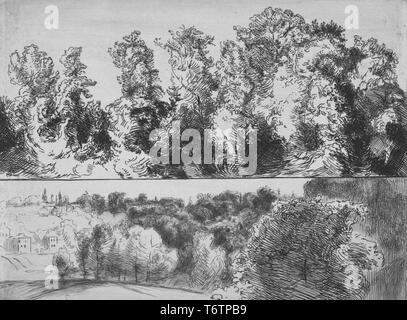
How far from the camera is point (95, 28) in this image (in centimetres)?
335

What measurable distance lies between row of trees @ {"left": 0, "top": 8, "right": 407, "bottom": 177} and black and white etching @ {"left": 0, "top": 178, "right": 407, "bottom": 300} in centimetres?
17

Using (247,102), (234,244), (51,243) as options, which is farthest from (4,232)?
(247,102)

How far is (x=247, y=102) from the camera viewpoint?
3.35 metres

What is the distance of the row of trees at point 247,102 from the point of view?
3.33m

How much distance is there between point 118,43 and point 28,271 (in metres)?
1.58

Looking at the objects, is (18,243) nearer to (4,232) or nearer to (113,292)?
(4,232)

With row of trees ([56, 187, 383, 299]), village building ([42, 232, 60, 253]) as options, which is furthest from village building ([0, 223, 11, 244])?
row of trees ([56, 187, 383, 299])

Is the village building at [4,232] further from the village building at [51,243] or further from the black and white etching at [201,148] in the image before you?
the village building at [51,243]

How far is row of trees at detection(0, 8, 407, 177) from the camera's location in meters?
3.33

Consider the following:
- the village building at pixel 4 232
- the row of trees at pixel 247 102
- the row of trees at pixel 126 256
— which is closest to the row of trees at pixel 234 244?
the row of trees at pixel 126 256

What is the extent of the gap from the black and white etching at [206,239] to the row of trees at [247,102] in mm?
167

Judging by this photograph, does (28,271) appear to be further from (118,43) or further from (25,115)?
(118,43)

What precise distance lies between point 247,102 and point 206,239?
0.92 metres

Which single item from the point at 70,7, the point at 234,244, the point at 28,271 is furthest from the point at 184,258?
the point at 70,7
